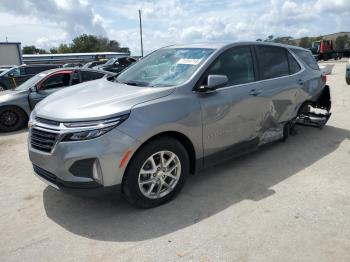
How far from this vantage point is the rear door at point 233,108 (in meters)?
4.12

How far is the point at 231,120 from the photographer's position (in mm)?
4359

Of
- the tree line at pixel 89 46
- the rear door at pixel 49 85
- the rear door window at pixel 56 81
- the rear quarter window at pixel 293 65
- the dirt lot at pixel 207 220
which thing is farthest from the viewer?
the tree line at pixel 89 46

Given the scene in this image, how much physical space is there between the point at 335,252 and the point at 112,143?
2.18m

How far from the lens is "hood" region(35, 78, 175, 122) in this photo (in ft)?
11.1

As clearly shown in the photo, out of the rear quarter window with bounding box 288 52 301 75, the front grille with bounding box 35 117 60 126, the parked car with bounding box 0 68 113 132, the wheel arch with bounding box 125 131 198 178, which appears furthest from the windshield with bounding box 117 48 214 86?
the parked car with bounding box 0 68 113 132

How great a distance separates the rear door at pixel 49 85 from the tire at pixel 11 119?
355mm

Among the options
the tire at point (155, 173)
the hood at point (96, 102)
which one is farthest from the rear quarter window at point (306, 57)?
the tire at point (155, 173)

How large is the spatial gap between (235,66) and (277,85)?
3.09ft

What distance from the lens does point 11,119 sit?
8.55 m

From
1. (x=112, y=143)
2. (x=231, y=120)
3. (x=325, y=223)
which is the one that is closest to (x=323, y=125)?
(x=231, y=120)

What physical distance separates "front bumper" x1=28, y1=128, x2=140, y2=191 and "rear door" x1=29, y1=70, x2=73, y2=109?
577cm

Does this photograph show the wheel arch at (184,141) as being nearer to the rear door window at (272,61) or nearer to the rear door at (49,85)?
the rear door window at (272,61)

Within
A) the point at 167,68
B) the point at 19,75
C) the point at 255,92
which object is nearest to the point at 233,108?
the point at 255,92

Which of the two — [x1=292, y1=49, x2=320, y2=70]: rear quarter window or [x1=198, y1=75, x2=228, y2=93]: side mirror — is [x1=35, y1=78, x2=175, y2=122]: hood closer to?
[x1=198, y1=75, x2=228, y2=93]: side mirror
